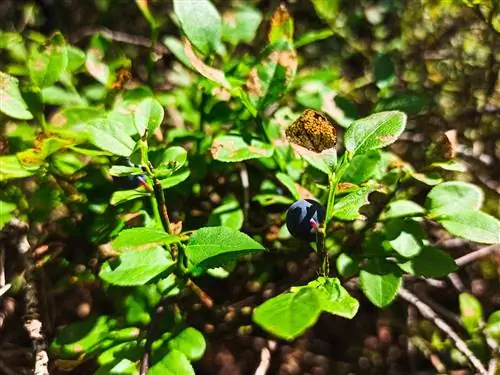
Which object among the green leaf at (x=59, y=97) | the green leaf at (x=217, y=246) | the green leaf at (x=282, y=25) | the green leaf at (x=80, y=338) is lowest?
the green leaf at (x=80, y=338)

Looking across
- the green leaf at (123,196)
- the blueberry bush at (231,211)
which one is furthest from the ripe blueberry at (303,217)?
the green leaf at (123,196)

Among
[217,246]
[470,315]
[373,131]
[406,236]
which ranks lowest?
[470,315]

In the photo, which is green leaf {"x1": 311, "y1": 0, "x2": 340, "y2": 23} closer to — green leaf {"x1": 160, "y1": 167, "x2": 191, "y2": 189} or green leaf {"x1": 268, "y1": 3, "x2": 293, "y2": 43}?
green leaf {"x1": 268, "y1": 3, "x2": 293, "y2": 43}

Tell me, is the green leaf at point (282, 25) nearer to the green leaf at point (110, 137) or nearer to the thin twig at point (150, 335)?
the green leaf at point (110, 137)

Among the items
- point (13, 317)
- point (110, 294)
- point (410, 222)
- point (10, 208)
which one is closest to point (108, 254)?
point (110, 294)

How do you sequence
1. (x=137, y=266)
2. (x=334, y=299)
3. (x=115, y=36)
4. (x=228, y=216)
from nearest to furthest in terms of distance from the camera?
(x=334, y=299) < (x=137, y=266) < (x=228, y=216) < (x=115, y=36)

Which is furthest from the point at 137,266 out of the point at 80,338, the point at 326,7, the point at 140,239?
the point at 326,7

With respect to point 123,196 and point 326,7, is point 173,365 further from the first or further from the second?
point 326,7
